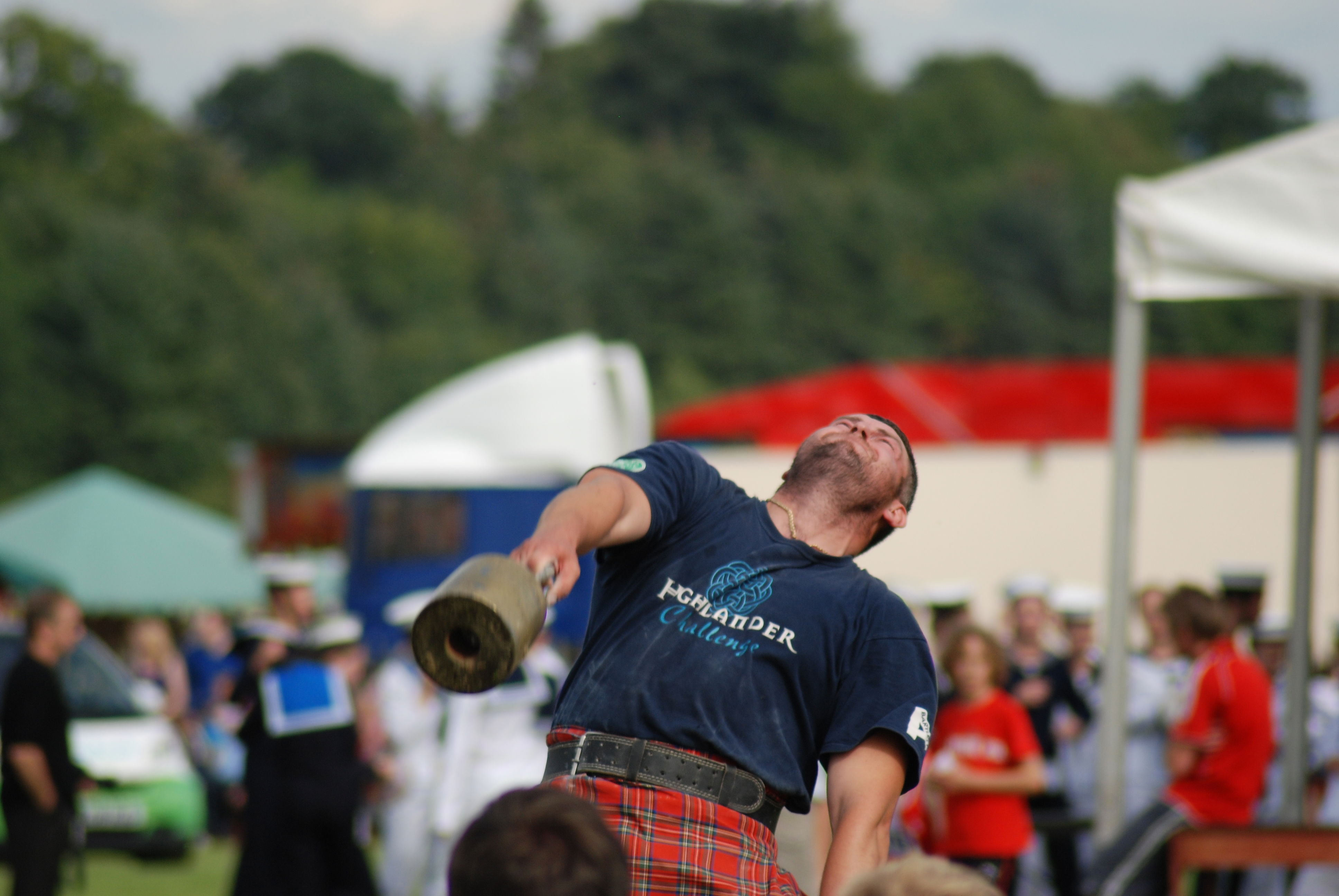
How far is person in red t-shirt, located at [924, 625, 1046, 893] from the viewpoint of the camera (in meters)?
6.89

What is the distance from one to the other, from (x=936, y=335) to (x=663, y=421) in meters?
58.1

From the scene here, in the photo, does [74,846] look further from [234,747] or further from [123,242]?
[123,242]

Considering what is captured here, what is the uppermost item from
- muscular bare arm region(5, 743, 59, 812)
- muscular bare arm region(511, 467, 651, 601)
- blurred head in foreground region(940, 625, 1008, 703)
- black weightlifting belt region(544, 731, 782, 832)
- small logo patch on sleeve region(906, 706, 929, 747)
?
muscular bare arm region(511, 467, 651, 601)

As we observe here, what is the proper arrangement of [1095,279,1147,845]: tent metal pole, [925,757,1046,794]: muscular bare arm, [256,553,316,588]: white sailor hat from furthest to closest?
[256,553,316,588]: white sailor hat
[925,757,1046,794]: muscular bare arm
[1095,279,1147,845]: tent metal pole

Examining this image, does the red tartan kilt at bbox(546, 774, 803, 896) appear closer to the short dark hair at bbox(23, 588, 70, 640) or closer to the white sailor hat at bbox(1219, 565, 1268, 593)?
the short dark hair at bbox(23, 588, 70, 640)

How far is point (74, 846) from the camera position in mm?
8414

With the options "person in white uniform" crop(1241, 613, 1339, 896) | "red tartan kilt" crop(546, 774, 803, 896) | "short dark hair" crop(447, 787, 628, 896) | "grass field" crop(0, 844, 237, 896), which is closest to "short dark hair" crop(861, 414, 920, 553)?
"red tartan kilt" crop(546, 774, 803, 896)

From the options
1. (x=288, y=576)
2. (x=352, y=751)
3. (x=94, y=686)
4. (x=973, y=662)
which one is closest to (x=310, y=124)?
(x=94, y=686)

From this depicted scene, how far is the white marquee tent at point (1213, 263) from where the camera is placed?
16.1 ft

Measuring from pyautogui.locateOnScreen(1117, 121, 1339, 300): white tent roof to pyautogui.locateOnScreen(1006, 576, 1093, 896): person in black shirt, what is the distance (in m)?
3.62

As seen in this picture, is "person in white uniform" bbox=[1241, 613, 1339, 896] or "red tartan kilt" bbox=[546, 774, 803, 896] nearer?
"red tartan kilt" bbox=[546, 774, 803, 896]

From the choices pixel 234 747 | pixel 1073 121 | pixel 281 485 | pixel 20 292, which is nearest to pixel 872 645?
pixel 234 747

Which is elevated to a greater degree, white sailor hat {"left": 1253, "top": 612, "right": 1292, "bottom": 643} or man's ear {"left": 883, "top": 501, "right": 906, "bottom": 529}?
man's ear {"left": 883, "top": 501, "right": 906, "bottom": 529}

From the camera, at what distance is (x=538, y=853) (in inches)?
84.7
